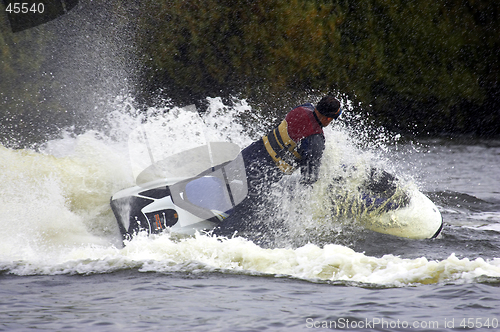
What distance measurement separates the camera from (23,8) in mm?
15742

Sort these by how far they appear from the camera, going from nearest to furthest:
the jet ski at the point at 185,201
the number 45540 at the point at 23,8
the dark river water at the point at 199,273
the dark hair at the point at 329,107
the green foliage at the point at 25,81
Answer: the dark river water at the point at 199,273 < the dark hair at the point at 329,107 < the jet ski at the point at 185,201 < the green foliage at the point at 25,81 < the number 45540 at the point at 23,8

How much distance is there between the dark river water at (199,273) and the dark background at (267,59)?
9.50m

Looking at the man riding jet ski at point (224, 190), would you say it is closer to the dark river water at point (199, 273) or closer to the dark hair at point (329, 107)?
the dark hair at point (329, 107)

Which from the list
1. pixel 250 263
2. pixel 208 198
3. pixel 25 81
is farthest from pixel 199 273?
pixel 25 81

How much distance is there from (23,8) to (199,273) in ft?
48.8

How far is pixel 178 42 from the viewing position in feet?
56.9

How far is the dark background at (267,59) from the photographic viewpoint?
15.0 meters

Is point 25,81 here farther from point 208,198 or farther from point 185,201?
point 208,198

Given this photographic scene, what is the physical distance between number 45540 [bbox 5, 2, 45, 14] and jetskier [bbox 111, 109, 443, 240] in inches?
512

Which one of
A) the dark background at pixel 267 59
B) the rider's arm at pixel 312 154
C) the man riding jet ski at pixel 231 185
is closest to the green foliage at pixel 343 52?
the dark background at pixel 267 59

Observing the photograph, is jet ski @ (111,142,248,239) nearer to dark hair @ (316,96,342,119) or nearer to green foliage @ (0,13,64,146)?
dark hair @ (316,96,342,119)

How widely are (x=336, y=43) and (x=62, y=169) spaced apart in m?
14.9

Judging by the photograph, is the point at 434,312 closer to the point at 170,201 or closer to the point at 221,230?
the point at 221,230

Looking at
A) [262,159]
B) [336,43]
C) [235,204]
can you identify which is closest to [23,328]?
[235,204]
